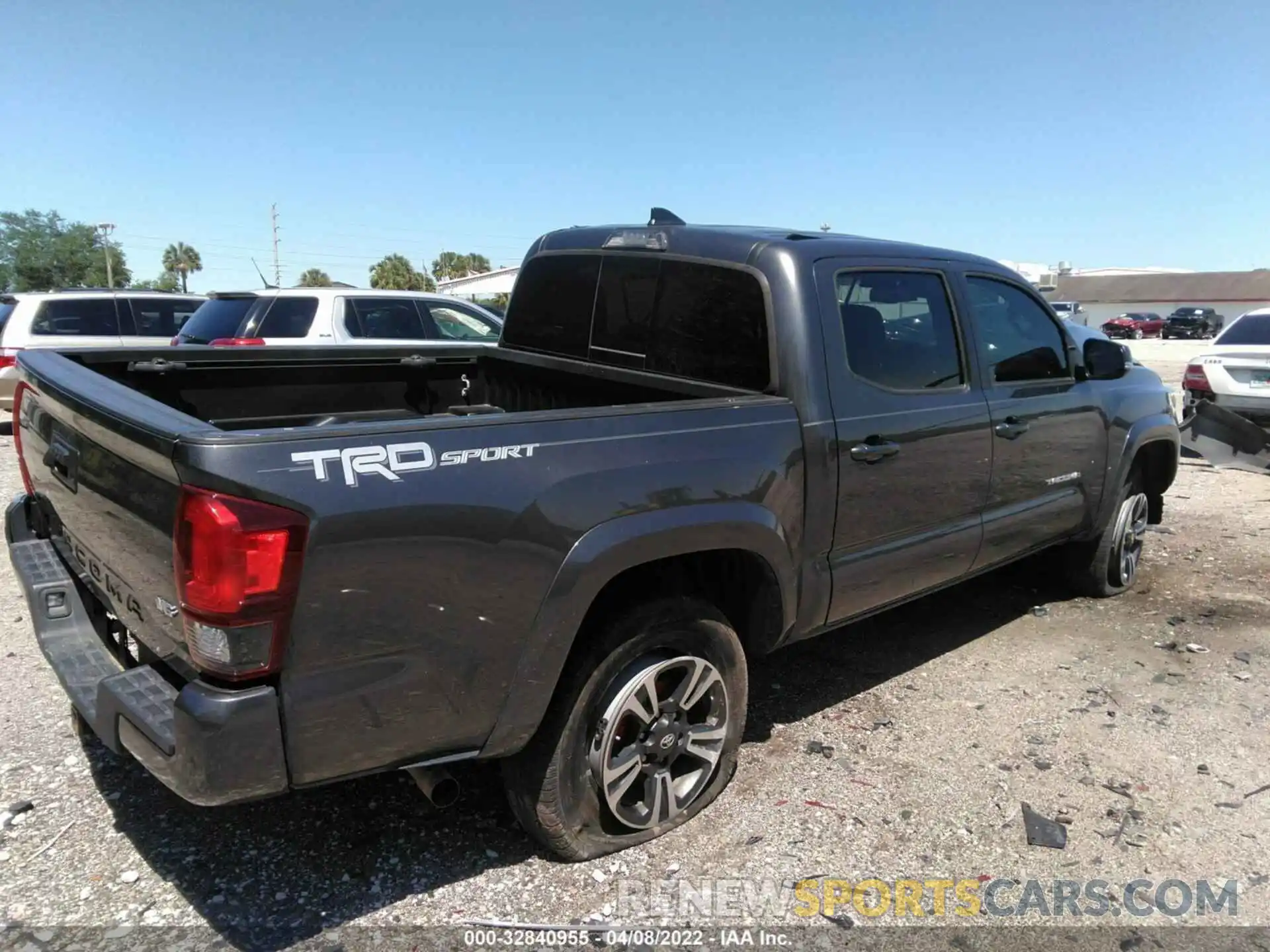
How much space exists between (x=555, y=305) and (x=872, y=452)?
67.1 inches

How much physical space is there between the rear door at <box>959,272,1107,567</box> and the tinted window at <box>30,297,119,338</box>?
430 inches

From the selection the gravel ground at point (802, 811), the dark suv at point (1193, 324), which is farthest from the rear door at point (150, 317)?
the dark suv at point (1193, 324)

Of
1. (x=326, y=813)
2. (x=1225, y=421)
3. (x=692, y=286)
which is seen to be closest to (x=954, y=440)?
(x=692, y=286)

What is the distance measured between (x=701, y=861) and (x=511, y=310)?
277cm

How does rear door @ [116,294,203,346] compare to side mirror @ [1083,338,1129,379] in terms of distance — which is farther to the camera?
rear door @ [116,294,203,346]

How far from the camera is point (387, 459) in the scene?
85.9 inches

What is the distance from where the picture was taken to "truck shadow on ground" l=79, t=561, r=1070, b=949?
8.73ft

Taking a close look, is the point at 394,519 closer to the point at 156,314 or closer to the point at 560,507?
the point at 560,507

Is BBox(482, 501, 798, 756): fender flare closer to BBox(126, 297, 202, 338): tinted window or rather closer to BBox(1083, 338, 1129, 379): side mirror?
BBox(1083, 338, 1129, 379): side mirror

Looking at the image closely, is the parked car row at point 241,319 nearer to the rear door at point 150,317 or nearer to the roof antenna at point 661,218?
the rear door at point 150,317

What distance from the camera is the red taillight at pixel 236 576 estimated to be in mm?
2008

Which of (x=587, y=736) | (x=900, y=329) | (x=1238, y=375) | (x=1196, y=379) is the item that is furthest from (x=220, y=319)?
(x=1238, y=375)

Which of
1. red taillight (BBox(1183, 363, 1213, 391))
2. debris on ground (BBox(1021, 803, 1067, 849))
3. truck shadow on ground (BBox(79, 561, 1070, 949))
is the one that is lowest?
debris on ground (BBox(1021, 803, 1067, 849))

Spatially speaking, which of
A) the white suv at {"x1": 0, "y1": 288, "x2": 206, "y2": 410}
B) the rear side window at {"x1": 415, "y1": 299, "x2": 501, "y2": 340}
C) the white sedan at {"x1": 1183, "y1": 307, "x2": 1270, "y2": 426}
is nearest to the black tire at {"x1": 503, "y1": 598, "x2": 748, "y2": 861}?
the rear side window at {"x1": 415, "y1": 299, "x2": 501, "y2": 340}
